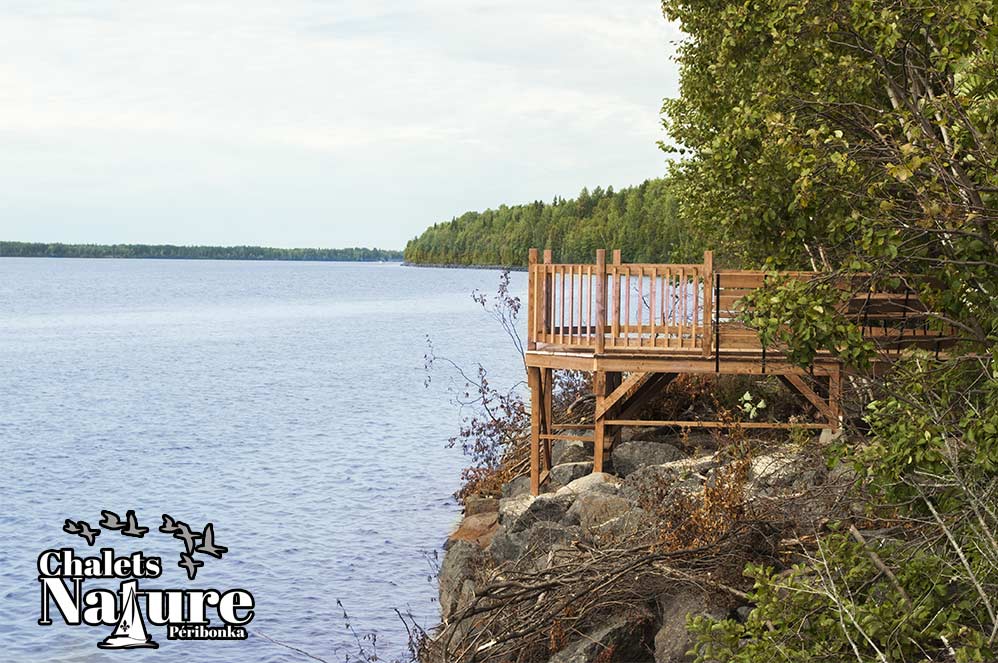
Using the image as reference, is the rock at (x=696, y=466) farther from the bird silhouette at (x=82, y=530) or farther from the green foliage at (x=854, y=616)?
the bird silhouette at (x=82, y=530)

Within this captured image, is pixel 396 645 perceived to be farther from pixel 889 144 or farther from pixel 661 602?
pixel 889 144

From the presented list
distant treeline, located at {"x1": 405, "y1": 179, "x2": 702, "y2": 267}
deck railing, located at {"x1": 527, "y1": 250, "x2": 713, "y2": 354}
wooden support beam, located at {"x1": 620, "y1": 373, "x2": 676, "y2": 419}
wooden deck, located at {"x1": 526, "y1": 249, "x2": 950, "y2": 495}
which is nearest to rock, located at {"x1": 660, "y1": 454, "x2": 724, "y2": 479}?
wooden deck, located at {"x1": 526, "y1": 249, "x2": 950, "y2": 495}

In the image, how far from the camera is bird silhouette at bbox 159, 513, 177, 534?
2006 centimetres

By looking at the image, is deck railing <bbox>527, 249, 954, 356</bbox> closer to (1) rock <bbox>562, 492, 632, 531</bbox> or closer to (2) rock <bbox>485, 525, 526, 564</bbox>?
(1) rock <bbox>562, 492, 632, 531</bbox>

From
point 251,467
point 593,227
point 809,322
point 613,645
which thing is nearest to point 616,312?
point 613,645

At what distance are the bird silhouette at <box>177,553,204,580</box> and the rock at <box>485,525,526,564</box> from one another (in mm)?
5385

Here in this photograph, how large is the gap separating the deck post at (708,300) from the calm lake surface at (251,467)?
5151 mm

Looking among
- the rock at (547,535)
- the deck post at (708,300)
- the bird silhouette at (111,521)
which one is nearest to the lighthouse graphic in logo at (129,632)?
the bird silhouette at (111,521)

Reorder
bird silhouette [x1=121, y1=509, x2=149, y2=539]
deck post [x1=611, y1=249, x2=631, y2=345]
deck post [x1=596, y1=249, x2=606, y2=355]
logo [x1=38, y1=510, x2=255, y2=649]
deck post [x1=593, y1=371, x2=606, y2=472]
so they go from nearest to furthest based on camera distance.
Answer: logo [x1=38, y1=510, x2=255, y2=649] < deck post [x1=596, y1=249, x2=606, y2=355] < deck post [x1=611, y1=249, x2=631, y2=345] < deck post [x1=593, y1=371, x2=606, y2=472] < bird silhouette [x1=121, y1=509, x2=149, y2=539]

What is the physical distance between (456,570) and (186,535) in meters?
6.71

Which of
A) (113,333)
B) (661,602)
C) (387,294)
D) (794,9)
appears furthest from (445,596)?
(387,294)

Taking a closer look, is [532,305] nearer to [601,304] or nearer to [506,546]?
[601,304]

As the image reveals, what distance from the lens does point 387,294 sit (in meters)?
120

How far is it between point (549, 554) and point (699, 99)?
403 inches
